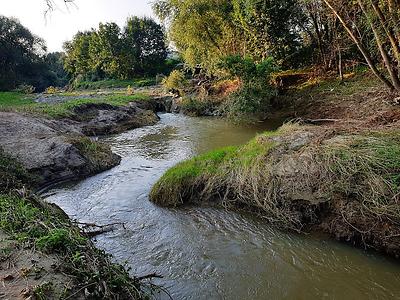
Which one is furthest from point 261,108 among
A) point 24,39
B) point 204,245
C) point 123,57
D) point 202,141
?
point 24,39

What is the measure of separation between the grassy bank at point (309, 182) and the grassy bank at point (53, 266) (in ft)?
9.38

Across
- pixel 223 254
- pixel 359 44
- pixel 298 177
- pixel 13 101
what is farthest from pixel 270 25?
pixel 13 101

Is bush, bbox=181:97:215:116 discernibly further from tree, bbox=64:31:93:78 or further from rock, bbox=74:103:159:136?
tree, bbox=64:31:93:78

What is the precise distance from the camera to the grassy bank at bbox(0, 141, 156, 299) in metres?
2.96

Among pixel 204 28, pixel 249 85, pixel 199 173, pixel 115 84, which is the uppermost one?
pixel 204 28

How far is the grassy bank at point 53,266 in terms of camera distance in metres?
2.96

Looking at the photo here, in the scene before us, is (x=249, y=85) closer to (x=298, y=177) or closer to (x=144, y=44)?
(x=298, y=177)

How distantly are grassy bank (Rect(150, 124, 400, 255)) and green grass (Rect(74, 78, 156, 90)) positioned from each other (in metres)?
A: 36.4

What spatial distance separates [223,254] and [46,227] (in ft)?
8.31

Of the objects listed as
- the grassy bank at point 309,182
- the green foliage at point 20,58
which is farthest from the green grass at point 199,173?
the green foliage at point 20,58

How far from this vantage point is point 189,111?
2034 centimetres

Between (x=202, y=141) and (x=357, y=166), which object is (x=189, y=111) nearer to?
(x=202, y=141)

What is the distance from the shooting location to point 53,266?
3258mm

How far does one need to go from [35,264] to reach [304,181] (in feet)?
14.0
